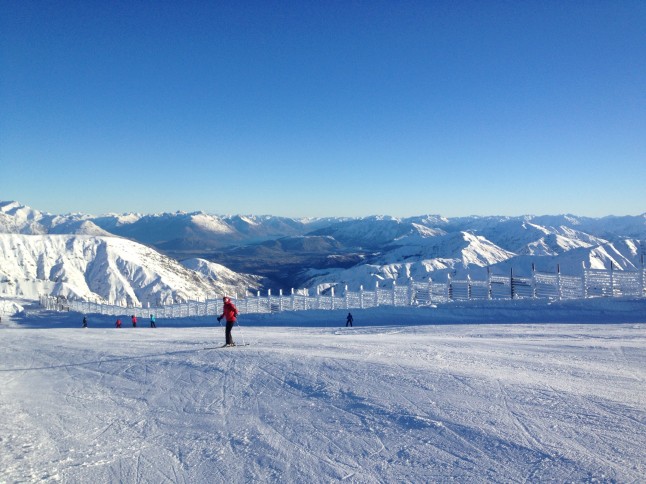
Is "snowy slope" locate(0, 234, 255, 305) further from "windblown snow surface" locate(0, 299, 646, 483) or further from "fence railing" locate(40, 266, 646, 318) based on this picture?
"windblown snow surface" locate(0, 299, 646, 483)

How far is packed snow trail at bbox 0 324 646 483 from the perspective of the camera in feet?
16.0

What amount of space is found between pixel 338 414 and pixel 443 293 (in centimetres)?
2376

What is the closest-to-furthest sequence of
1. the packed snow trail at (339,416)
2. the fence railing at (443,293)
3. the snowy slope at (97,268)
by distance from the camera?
1. the packed snow trail at (339,416)
2. the fence railing at (443,293)
3. the snowy slope at (97,268)

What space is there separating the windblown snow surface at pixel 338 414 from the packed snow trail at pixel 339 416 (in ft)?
0.08

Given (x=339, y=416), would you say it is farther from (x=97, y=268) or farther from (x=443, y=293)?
(x=97, y=268)

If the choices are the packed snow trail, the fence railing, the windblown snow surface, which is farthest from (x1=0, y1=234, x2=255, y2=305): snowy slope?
the packed snow trail

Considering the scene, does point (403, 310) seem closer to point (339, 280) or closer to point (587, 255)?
point (587, 255)

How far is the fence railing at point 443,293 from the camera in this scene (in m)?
21.5

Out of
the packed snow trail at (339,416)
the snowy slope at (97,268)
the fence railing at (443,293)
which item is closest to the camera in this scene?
the packed snow trail at (339,416)

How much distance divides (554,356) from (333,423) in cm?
600

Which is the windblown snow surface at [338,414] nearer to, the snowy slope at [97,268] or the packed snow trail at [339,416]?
the packed snow trail at [339,416]

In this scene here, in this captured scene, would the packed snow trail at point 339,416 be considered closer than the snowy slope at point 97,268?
Yes

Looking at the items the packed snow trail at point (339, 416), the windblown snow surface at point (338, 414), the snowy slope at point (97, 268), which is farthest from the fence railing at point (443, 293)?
the snowy slope at point (97, 268)

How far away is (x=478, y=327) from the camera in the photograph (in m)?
16.6
